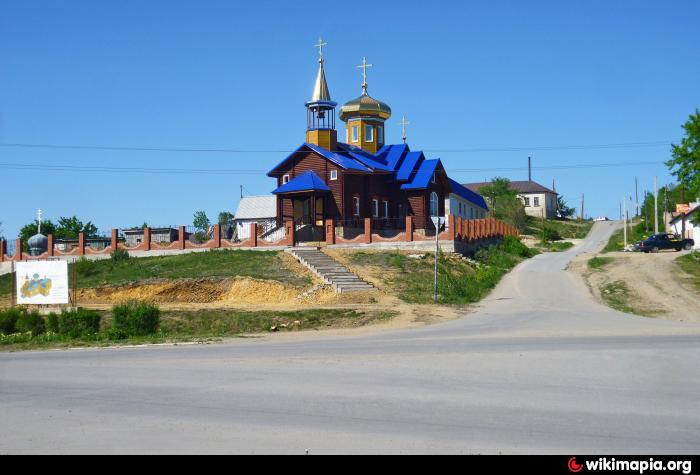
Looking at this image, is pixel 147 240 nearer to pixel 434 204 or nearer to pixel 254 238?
pixel 254 238

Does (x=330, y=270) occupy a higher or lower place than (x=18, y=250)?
lower

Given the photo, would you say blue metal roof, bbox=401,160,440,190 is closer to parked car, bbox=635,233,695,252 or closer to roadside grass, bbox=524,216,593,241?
parked car, bbox=635,233,695,252

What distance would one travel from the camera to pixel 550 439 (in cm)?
802

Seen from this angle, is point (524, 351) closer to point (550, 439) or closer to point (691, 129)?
point (550, 439)

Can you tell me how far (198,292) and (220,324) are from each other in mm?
7384

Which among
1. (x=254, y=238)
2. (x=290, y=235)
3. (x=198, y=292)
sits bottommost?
(x=198, y=292)

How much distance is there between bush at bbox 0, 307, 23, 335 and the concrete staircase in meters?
12.4

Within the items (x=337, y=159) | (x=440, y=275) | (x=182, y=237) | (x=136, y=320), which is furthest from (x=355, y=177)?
(x=136, y=320)

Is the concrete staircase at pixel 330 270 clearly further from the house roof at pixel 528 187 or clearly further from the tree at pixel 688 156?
the house roof at pixel 528 187

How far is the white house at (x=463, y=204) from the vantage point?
189 feet

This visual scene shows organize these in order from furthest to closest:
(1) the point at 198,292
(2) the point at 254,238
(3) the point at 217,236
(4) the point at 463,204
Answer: (4) the point at 463,204, (3) the point at 217,236, (2) the point at 254,238, (1) the point at 198,292

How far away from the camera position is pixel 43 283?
29391 millimetres

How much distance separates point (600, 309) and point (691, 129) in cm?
2459

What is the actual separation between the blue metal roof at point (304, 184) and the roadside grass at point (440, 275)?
8742mm
